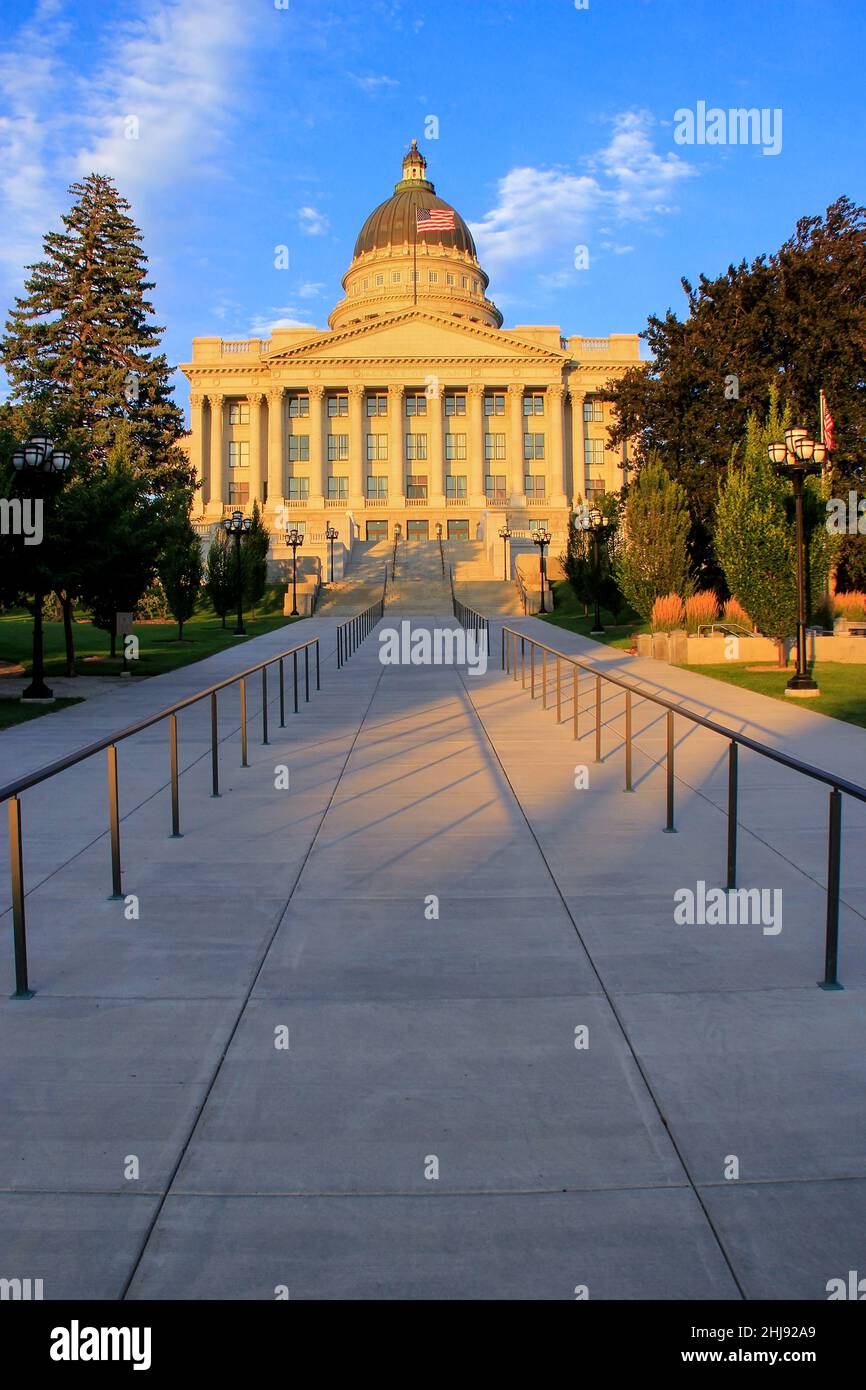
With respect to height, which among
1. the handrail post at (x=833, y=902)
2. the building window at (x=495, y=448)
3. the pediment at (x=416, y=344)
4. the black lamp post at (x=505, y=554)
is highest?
the pediment at (x=416, y=344)

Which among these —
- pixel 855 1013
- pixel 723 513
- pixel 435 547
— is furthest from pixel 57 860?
pixel 435 547

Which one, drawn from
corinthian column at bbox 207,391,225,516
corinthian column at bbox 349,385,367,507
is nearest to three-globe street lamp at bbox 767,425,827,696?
corinthian column at bbox 349,385,367,507

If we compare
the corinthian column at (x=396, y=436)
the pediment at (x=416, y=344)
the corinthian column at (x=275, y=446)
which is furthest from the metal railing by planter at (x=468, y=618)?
the pediment at (x=416, y=344)

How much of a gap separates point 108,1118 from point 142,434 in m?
69.4

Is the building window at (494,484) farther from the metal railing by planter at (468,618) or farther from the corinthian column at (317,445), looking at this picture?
the metal railing by planter at (468,618)

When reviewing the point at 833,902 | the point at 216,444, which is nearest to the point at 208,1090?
the point at 833,902

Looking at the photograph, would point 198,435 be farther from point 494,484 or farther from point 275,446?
point 494,484

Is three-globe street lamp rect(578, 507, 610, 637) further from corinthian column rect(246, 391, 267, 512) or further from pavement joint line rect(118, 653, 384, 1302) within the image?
corinthian column rect(246, 391, 267, 512)

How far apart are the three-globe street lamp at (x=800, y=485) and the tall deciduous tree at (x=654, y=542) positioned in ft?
32.6

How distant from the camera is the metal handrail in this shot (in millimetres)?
25469

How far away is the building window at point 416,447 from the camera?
91938 mm

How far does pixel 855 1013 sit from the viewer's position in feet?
16.0

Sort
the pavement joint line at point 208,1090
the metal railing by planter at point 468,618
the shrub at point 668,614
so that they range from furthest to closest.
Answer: the metal railing by planter at point 468,618, the shrub at point 668,614, the pavement joint line at point 208,1090
